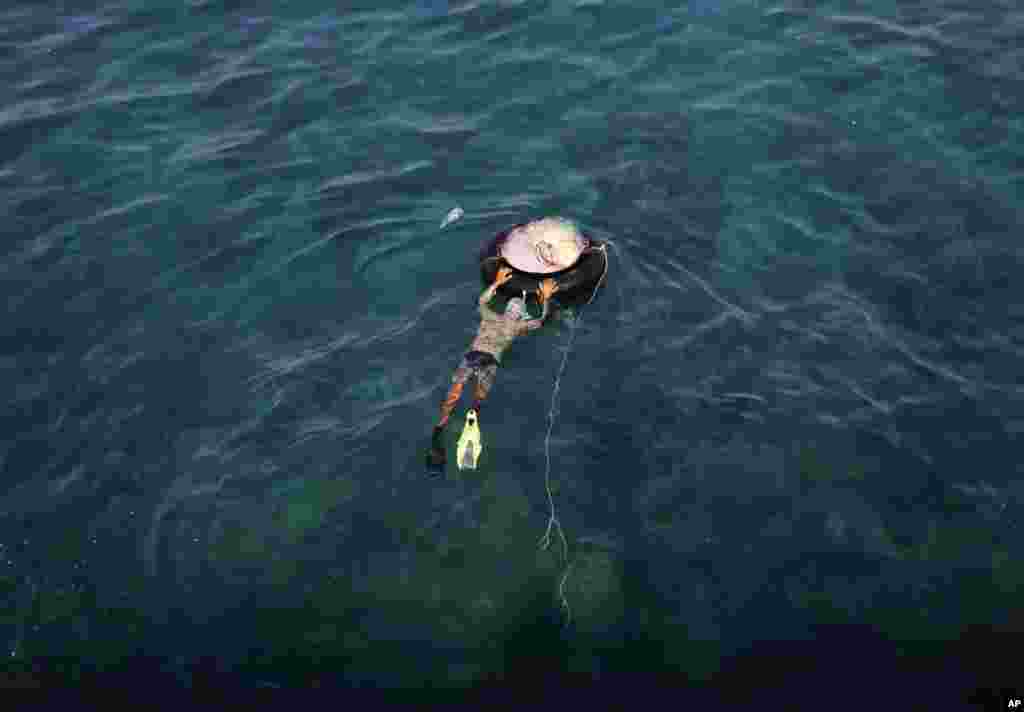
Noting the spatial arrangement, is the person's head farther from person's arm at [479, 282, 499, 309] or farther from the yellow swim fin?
the yellow swim fin

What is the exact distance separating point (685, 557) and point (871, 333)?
18.4ft

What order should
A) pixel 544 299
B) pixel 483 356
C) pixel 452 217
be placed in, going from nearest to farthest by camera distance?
pixel 483 356 < pixel 544 299 < pixel 452 217

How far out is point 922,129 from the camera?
67.8ft

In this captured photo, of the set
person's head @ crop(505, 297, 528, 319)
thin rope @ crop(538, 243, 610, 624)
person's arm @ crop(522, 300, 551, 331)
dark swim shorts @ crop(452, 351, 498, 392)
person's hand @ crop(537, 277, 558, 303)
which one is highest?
person's hand @ crop(537, 277, 558, 303)

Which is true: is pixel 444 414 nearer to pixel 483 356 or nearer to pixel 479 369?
pixel 479 369

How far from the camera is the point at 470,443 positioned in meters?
14.9

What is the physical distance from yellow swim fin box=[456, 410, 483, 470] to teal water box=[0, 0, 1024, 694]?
1.10 ft

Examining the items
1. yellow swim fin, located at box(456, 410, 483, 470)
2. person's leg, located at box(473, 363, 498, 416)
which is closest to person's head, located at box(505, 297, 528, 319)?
person's leg, located at box(473, 363, 498, 416)

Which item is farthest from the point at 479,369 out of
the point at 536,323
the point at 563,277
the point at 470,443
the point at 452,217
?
the point at 452,217

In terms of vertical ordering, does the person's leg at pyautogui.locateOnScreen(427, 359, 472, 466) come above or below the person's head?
below

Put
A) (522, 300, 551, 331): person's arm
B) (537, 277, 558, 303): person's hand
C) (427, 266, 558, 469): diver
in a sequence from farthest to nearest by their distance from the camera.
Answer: (537, 277, 558, 303): person's hand → (522, 300, 551, 331): person's arm → (427, 266, 558, 469): diver

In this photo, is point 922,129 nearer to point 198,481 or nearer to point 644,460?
point 644,460

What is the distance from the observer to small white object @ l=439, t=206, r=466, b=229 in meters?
19.4

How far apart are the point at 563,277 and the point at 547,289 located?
1.27 feet
